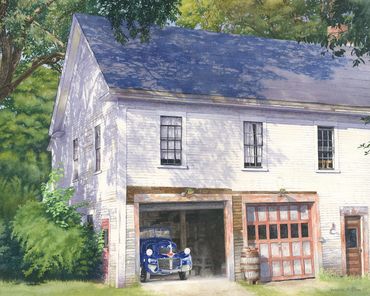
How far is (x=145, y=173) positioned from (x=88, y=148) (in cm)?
444

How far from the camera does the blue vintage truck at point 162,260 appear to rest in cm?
2320

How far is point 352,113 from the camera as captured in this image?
26.6 meters

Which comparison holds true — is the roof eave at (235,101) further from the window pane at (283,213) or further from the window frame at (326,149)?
the window pane at (283,213)

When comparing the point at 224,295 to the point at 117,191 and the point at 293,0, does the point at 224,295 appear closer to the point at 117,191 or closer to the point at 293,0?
the point at 117,191

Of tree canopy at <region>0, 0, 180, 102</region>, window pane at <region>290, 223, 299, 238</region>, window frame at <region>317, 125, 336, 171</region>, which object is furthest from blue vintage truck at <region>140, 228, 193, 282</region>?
tree canopy at <region>0, 0, 180, 102</region>

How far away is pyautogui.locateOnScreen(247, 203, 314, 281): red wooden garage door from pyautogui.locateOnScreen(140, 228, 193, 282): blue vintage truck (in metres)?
2.59

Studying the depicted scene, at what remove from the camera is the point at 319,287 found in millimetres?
23500

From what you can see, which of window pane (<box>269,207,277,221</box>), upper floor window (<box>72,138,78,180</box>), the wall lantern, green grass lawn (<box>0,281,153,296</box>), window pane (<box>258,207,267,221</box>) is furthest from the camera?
upper floor window (<box>72,138,78,180</box>)

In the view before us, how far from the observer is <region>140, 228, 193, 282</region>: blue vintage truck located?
2320 cm

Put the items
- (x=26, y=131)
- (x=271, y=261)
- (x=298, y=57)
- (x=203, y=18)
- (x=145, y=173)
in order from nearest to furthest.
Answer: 1. (x=145, y=173)
2. (x=271, y=261)
3. (x=298, y=57)
4. (x=26, y=131)
5. (x=203, y=18)

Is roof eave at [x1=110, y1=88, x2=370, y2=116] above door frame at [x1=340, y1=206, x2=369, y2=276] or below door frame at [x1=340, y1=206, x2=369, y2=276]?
above

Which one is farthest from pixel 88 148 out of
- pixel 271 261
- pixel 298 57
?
pixel 298 57

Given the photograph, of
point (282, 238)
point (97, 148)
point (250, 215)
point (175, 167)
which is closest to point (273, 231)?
point (282, 238)

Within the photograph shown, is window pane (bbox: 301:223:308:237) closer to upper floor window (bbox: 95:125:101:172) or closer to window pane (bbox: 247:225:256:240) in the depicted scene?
window pane (bbox: 247:225:256:240)
